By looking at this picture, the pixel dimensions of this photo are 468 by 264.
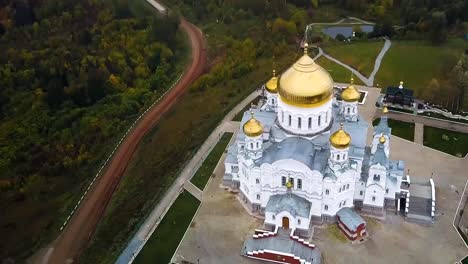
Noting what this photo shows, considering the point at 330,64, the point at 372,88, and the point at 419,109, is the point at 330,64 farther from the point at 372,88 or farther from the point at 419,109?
the point at 419,109

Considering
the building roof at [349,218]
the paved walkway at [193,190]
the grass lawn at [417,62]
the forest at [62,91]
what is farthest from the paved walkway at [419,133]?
the forest at [62,91]

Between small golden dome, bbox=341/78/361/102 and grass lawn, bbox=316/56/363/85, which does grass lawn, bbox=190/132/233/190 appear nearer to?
small golden dome, bbox=341/78/361/102

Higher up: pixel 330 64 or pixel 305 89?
pixel 305 89

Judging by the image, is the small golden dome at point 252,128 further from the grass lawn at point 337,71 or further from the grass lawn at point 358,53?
the grass lawn at point 358,53

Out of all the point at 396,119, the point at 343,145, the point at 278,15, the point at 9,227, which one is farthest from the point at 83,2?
the point at 343,145

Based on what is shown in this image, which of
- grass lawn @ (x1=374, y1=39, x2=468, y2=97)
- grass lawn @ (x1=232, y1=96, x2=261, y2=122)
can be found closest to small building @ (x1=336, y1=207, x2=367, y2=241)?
A: grass lawn @ (x1=232, y1=96, x2=261, y2=122)

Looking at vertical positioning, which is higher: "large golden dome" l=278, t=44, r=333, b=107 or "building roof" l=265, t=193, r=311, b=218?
"large golden dome" l=278, t=44, r=333, b=107
